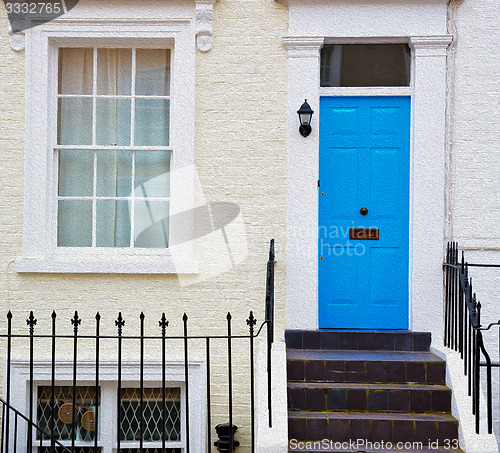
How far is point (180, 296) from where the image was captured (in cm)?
659

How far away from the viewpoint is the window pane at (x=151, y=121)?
684cm

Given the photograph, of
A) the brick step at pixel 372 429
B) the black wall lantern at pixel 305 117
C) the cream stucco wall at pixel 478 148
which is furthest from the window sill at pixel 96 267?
the cream stucco wall at pixel 478 148

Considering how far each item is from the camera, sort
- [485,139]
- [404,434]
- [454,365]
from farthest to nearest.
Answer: [485,139] → [454,365] → [404,434]

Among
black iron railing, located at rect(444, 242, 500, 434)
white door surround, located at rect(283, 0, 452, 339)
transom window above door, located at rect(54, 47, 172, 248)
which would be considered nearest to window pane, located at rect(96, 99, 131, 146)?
transom window above door, located at rect(54, 47, 172, 248)

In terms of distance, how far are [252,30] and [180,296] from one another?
268cm

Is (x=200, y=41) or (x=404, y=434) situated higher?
(x=200, y=41)

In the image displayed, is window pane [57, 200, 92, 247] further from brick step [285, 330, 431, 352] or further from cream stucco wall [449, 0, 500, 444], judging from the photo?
cream stucco wall [449, 0, 500, 444]

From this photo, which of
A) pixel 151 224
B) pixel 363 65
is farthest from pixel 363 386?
pixel 363 65

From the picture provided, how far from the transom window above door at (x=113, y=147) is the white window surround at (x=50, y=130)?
13 centimetres

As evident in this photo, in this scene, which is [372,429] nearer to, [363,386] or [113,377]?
[363,386]

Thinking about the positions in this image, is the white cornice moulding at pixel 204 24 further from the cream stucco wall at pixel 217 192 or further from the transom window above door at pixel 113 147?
the transom window above door at pixel 113 147

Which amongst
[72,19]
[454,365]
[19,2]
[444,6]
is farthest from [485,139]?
[19,2]

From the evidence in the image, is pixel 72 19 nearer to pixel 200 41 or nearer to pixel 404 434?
pixel 200 41

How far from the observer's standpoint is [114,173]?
6840 mm
